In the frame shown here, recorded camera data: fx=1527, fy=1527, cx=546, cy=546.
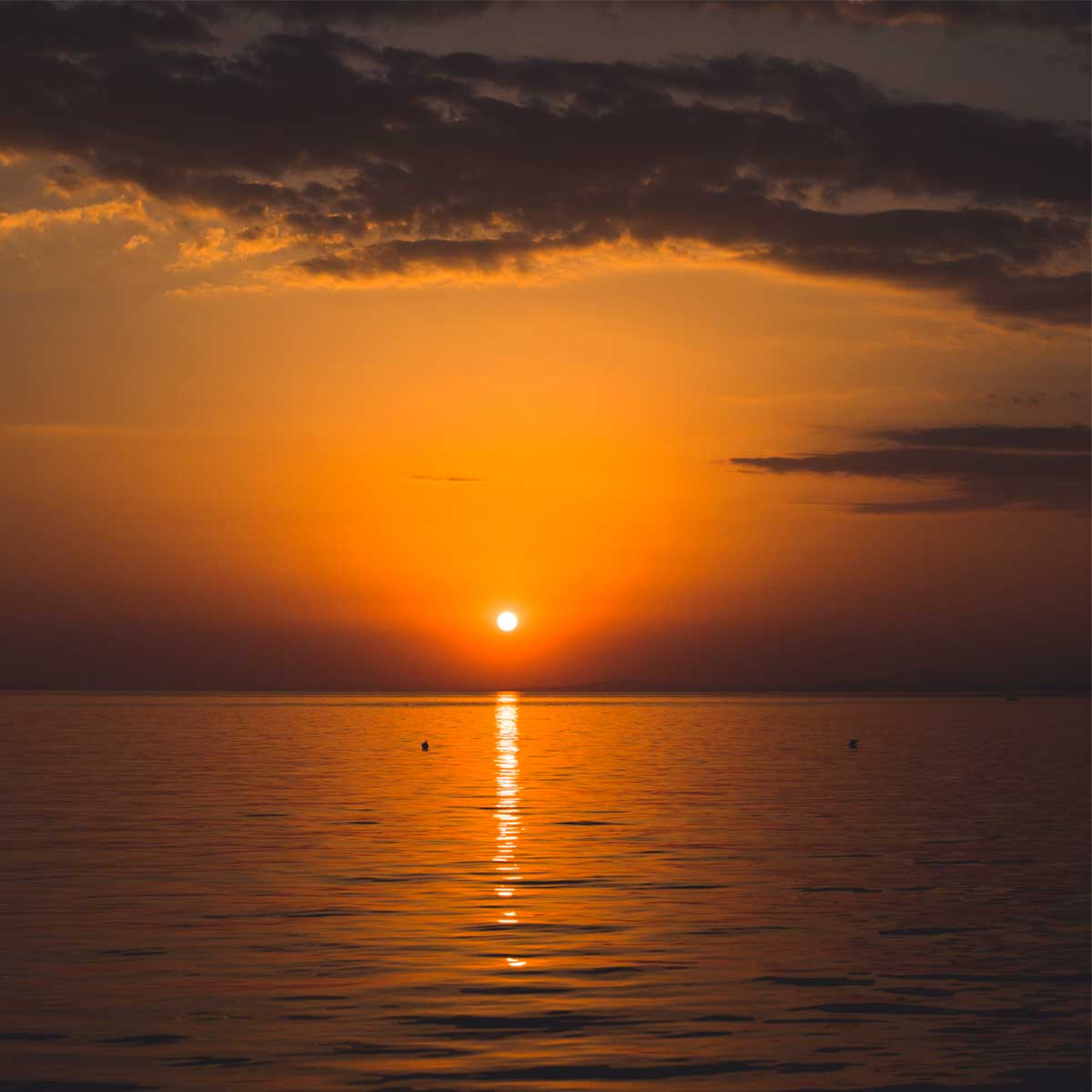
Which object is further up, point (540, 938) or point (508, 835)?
point (508, 835)

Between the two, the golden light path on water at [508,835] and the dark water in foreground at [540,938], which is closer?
the dark water in foreground at [540,938]

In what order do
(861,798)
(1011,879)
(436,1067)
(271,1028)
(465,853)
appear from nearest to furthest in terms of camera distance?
(436,1067) → (271,1028) → (1011,879) → (465,853) → (861,798)

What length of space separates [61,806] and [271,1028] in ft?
109

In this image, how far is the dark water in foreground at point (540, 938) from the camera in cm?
1834

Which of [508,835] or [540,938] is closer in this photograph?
[540,938]

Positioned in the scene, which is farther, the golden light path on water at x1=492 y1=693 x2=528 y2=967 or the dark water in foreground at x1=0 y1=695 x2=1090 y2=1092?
the golden light path on water at x1=492 y1=693 x2=528 y2=967

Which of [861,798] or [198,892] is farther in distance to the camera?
[861,798]

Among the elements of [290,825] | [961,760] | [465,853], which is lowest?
[465,853]

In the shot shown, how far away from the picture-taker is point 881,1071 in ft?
58.9

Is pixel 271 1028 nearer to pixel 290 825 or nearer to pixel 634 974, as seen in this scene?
pixel 634 974

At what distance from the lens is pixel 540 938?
2639cm

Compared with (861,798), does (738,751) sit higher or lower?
higher

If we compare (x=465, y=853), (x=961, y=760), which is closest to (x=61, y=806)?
(x=465, y=853)

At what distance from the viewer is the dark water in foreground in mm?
18344
